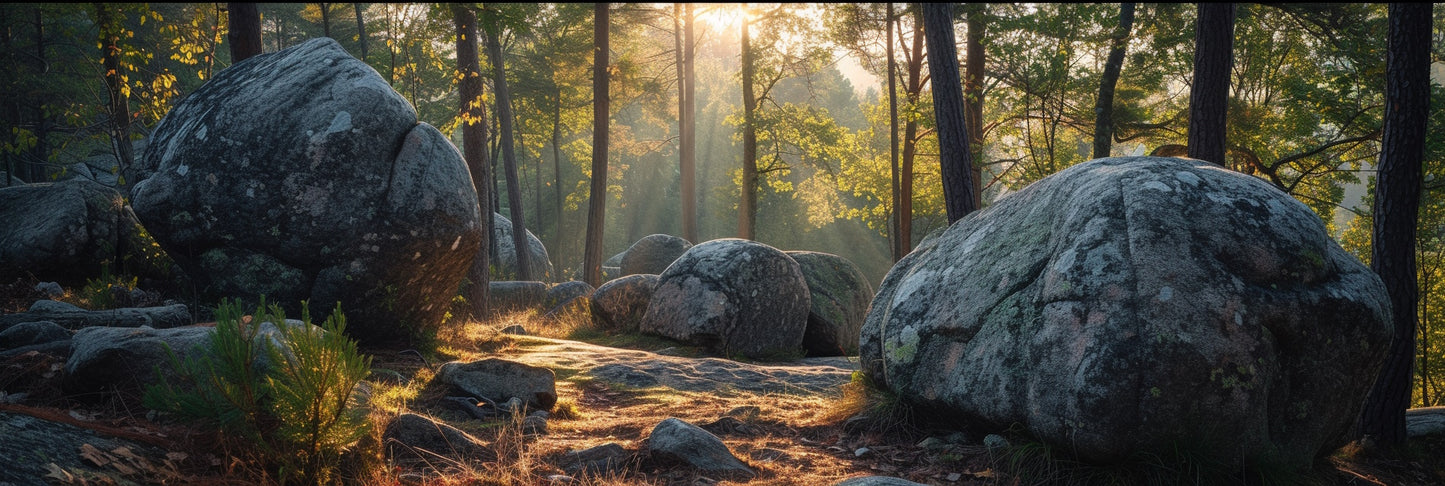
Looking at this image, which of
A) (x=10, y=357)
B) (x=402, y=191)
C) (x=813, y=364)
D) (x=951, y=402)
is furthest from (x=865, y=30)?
(x=10, y=357)

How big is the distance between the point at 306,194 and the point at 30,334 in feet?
7.60

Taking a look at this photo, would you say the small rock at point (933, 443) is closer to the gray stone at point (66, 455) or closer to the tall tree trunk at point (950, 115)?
the gray stone at point (66, 455)

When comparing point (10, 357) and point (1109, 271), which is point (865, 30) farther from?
point (10, 357)

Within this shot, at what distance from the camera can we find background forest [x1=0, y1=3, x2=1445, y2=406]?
1121cm

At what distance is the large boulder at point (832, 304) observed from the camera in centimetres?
1216

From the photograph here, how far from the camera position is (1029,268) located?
4785 mm

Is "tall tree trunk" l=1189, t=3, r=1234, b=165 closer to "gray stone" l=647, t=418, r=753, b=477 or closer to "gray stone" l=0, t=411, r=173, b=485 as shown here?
"gray stone" l=647, t=418, r=753, b=477

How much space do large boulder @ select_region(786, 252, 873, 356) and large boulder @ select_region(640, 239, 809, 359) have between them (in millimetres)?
738

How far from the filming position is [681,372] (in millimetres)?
7910

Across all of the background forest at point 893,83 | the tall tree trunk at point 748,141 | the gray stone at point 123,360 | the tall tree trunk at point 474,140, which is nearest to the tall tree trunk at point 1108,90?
the background forest at point 893,83

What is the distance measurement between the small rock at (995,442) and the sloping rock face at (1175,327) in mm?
91

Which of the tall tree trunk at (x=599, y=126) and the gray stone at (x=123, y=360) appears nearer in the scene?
the gray stone at (x=123, y=360)

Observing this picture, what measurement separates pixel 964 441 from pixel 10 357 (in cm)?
554

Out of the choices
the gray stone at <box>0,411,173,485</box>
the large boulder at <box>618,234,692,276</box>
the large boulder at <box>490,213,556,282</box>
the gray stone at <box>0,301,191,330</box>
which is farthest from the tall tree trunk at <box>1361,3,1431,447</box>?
the large boulder at <box>490,213,556,282</box>
